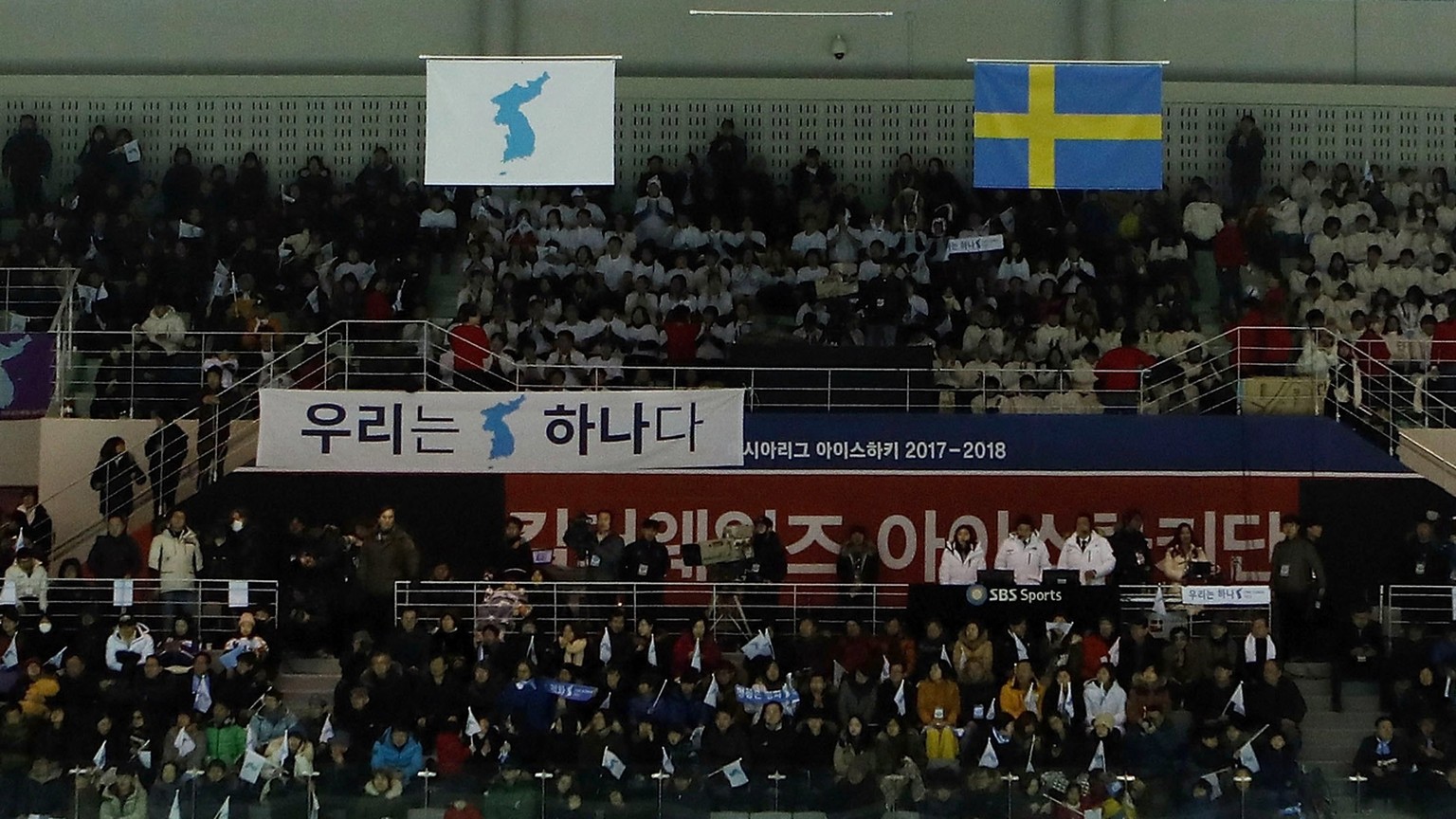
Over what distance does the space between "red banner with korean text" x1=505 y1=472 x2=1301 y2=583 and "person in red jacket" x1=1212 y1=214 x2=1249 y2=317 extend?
154 inches

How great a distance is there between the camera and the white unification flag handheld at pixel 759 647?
76.7 feet

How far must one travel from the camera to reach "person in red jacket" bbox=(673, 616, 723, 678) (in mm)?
23016

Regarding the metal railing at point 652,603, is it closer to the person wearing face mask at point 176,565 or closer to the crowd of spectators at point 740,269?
the person wearing face mask at point 176,565

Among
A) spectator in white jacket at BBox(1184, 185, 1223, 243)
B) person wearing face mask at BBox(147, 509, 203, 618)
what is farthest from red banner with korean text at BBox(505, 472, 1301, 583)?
spectator in white jacket at BBox(1184, 185, 1223, 243)

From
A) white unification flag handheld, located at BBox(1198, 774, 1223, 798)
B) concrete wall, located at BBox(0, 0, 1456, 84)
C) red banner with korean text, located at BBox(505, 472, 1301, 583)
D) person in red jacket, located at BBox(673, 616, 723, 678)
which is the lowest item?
white unification flag handheld, located at BBox(1198, 774, 1223, 798)

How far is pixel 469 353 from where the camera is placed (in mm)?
26984

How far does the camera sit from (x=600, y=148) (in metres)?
23.2

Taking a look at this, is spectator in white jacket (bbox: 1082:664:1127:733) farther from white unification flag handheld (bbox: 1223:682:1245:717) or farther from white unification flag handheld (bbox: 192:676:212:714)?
white unification flag handheld (bbox: 192:676:212:714)

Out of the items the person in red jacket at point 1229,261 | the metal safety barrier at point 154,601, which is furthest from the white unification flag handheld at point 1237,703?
the metal safety barrier at point 154,601

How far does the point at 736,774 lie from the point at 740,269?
32.3ft

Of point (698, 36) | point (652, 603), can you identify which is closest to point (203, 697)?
point (652, 603)

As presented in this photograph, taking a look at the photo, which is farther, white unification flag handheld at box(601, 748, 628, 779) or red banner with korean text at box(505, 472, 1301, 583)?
red banner with korean text at box(505, 472, 1301, 583)

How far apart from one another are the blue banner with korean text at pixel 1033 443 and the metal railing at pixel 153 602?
204 inches

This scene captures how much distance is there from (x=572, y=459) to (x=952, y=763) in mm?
6475
